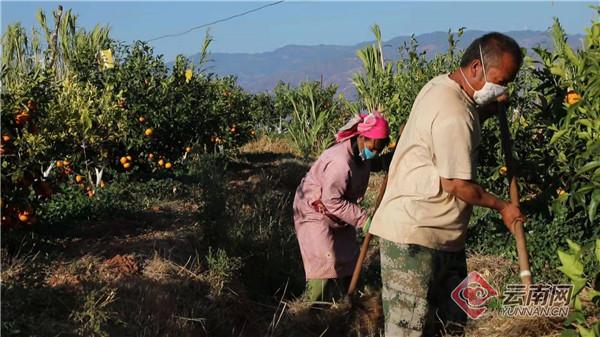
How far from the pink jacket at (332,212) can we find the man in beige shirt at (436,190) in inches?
44.3

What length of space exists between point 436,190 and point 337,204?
4.77 ft

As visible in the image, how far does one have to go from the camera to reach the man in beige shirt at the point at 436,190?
120 inches

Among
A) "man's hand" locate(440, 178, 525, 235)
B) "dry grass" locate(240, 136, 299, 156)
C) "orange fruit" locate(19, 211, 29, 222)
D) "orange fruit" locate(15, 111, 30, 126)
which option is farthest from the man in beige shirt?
"dry grass" locate(240, 136, 299, 156)

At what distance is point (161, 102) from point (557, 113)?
247 inches

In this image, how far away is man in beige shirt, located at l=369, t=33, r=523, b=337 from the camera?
3.06 metres

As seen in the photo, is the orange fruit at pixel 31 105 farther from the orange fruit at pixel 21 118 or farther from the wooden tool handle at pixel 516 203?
the wooden tool handle at pixel 516 203

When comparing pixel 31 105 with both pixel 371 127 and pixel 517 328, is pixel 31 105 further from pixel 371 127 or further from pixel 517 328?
pixel 517 328

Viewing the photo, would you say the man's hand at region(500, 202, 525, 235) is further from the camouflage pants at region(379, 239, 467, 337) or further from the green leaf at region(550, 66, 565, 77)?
the green leaf at region(550, 66, 565, 77)

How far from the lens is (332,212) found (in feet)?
15.1

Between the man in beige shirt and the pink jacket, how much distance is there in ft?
3.69

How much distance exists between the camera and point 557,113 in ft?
13.3

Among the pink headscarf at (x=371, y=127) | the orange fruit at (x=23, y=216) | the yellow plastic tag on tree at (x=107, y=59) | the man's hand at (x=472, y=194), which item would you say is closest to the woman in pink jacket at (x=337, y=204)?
the pink headscarf at (x=371, y=127)

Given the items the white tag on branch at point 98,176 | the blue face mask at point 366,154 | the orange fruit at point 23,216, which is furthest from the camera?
the white tag on branch at point 98,176

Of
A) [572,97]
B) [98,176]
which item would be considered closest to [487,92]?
[572,97]
